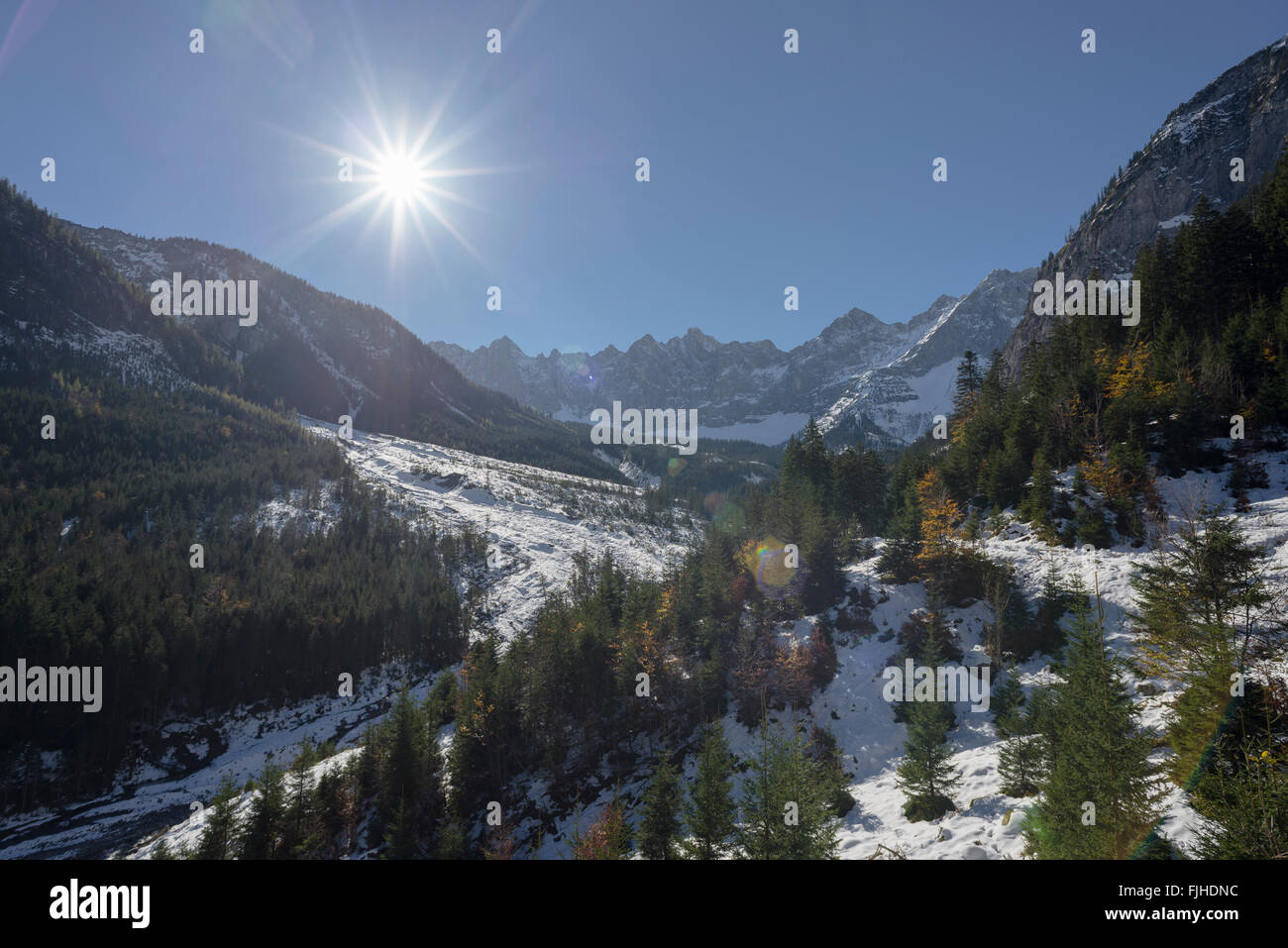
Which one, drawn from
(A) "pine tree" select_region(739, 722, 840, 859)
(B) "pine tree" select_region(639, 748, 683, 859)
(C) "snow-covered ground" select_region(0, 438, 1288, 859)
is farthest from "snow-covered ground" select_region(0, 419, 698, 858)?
(A) "pine tree" select_region(739, 722, 840, 859)

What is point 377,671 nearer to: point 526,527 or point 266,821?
point 266,821

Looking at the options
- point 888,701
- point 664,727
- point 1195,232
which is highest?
point 1195,232

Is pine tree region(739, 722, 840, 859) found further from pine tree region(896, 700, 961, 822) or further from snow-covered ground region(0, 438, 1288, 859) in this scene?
pine tree region(896, 700, 961, 822)
